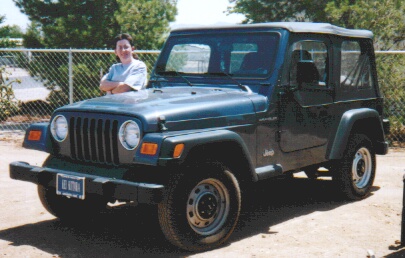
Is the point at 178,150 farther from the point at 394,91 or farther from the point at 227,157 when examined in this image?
the point at 394,91

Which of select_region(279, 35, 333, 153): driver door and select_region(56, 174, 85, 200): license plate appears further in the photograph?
select_region(279, 35, 333, 153): driver door

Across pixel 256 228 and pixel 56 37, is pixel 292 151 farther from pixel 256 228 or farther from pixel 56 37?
pixel 56 37

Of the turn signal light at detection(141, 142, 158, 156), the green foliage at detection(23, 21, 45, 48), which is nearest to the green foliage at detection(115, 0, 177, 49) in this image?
the green foliage at detection(23, 21, 45, 48)

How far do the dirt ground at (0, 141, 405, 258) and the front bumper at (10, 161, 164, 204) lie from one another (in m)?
0.59

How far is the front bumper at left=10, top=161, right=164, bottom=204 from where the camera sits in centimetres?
466

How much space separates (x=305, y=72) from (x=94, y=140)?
7.25 ft

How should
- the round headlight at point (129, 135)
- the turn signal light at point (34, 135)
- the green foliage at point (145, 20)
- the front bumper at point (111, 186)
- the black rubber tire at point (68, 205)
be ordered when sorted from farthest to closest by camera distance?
the green foliage at point (145, 20)
the black rubber tire at point (68, 205)
the turn signal light at point (34, 135)
the round headlight at point (129, 135)
the front bumper at point (111, 186)

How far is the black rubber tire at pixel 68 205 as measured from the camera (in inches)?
231

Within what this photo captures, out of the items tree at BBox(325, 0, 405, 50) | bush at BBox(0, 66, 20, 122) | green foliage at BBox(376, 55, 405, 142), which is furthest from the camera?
bush at BBox(0, 66, 20, 122)

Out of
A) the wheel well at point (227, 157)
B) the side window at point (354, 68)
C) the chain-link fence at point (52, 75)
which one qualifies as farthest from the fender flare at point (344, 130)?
the chain-link fence at point (52, 75)

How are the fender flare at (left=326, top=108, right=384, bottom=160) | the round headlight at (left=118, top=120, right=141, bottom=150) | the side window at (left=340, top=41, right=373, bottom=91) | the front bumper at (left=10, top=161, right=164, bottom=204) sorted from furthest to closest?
the side window at (left=340, top=41, right=373, bottom=91), the fender flare at (left=326, top=108, right=384, bottom=160), the round headlight at (left=118, top=120, right=141, bottom=150), the front bumper at (left=10, top=161, right=164, bottom=204)

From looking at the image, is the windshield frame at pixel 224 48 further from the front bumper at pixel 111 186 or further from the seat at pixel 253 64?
the front bumper at pixel 111 186

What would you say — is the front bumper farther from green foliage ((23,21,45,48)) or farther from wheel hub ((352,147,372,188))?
green foliage ((23,21,45,48))

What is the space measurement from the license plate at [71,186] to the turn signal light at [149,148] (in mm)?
607
